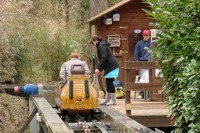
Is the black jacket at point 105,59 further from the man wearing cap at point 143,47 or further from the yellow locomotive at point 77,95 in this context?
the man wearing cap at point 143,47

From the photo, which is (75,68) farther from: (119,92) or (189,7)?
(189,7)

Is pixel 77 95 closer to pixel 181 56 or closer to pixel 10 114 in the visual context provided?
pixel 10 114

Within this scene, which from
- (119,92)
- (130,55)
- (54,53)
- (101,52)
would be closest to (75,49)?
(54,53)

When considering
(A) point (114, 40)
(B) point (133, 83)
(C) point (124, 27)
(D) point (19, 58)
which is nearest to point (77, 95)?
(B) point (133, 83)

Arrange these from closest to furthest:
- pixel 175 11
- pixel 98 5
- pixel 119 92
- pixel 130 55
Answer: pixel 175 11, pixel 119 92, pixel 130 55, pixel 98 5

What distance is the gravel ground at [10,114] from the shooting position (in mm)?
15133

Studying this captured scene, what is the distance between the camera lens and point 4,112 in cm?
1525

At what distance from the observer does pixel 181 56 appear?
434 centimetres

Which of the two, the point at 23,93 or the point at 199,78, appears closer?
the point at 199,78

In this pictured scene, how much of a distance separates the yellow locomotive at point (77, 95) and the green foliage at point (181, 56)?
5567 mm

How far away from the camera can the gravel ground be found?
15.1m

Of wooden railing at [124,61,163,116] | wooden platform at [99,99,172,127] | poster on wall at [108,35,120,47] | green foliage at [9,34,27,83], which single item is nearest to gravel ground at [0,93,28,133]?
green foliage at [9,34,27,83]

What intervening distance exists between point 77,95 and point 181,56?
20.2ft

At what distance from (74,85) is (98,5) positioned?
10.3 m
